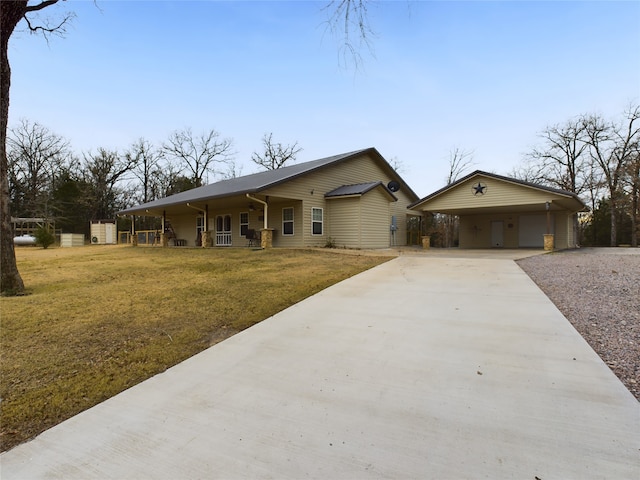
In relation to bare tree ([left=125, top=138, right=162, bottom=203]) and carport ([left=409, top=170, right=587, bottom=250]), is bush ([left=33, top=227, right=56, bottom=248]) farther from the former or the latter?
carport ([left=409, top=170, right=587, bottom=250])

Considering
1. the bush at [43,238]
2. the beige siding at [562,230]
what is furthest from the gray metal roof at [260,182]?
the beige siding at [562,230]

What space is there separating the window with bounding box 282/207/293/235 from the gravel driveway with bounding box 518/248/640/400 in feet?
33.8

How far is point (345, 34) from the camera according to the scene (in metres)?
3.63

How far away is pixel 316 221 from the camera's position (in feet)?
52.7

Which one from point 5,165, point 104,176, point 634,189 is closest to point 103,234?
point 104,176

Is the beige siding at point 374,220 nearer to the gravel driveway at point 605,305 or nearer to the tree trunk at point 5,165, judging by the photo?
the gravel driveway at point 605,305

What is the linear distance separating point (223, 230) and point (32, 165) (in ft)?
96.6

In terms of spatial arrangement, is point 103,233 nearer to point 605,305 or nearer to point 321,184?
point 321,184

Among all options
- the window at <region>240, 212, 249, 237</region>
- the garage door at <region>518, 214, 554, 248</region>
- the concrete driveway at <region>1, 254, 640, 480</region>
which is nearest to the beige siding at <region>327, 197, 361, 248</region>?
the window at <region>240, 212, 249, 237</region>

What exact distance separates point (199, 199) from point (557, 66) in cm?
1533

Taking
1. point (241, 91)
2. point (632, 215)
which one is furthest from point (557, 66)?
point (632, 215)

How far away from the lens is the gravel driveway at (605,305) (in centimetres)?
307

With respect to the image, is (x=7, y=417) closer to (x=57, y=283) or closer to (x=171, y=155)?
(x=57, y=283)

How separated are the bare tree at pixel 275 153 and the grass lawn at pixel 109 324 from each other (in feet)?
104
